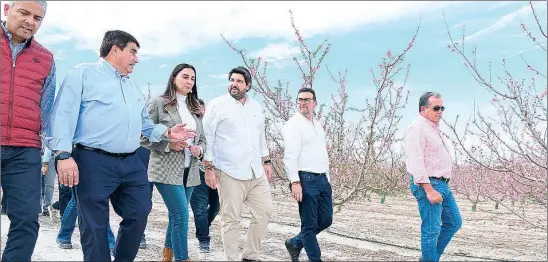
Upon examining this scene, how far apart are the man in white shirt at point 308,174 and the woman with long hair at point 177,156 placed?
34.3 inches

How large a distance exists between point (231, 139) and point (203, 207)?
1.37 meters

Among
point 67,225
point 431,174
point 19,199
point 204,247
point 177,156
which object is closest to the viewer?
point 19,199

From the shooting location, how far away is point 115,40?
3365mm

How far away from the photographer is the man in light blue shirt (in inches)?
120

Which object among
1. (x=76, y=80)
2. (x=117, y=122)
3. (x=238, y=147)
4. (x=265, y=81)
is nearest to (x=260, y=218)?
(x=238, y=147)

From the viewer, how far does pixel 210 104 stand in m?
4.40

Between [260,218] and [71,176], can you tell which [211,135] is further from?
[71,176]

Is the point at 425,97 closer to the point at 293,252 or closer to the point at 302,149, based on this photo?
the point at 302,149

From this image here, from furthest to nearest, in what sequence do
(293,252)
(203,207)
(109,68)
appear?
(203,207), (293,252), (109,68)

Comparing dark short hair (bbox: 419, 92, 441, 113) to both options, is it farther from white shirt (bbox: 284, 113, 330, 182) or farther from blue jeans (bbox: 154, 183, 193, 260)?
blue jeans (bbox: 154, 183, 193, 260)

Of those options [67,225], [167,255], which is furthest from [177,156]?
[67,225]

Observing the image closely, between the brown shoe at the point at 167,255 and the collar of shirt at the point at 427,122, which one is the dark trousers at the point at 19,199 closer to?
the brown shoe at the point at 167,255

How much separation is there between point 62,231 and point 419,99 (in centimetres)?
389

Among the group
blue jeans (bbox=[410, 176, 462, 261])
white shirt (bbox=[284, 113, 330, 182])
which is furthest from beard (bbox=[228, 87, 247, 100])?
blue jeans (bbox=[410, 176, 462, 261])
